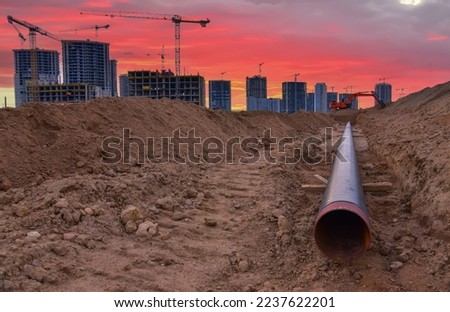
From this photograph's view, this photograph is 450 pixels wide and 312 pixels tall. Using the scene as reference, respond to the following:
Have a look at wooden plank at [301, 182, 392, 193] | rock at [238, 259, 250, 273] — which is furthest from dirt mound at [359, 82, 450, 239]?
rock at [238, 259, 250, 273]

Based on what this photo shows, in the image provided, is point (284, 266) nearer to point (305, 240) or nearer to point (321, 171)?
point (305, 240)

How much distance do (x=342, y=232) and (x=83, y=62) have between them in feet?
432

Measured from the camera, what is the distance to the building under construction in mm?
79812

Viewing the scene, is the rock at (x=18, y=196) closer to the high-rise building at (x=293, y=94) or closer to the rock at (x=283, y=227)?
the rock at (x=283, y=227)

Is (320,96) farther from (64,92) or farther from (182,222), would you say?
(182,222)

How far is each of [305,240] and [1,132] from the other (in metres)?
6.19

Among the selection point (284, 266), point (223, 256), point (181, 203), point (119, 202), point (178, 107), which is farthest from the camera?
point (178, 107)

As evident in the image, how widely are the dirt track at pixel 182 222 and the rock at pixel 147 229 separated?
16 mm

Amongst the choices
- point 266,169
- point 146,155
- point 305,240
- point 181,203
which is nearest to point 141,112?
point 146,155

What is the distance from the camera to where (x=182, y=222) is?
684cm

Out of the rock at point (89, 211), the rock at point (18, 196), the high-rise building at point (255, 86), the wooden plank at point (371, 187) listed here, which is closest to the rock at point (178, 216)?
the rock at point (89, 211)

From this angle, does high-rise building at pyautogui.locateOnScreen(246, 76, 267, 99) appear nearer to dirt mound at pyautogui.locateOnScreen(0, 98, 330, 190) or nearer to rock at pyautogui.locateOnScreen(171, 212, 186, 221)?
dirt mound at pyautogui.locateOnScreen(0, 98, 330, 190)

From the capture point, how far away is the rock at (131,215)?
20.9 feet

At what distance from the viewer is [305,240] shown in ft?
19.3
